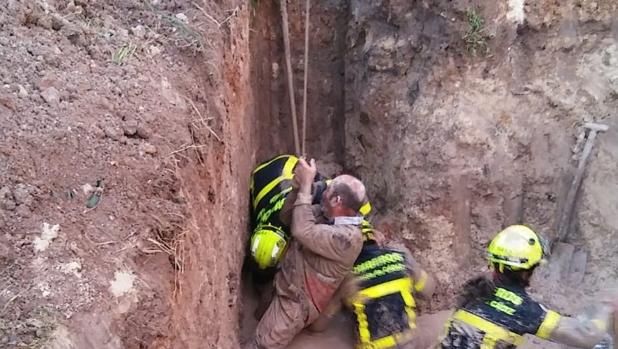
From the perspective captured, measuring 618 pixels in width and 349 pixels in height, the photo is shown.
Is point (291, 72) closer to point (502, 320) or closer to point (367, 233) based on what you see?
point (367, 233)

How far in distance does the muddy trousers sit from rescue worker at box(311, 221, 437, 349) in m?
0.29

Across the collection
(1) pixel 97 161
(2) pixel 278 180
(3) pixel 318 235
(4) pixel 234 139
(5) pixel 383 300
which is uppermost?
(1) pixel 97 161

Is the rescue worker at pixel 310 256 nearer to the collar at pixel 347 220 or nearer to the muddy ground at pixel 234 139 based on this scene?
the collar at pixel 347 220

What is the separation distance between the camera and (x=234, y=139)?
14.8 ft

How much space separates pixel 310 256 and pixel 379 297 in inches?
20.9

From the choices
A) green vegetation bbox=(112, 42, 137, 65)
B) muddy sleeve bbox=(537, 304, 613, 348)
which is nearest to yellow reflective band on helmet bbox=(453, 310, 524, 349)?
muddy sleeve bbox=(537, 304, 613, 348)

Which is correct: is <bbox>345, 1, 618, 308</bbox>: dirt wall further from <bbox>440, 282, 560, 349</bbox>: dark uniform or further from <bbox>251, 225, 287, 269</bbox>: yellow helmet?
<bbox>440, 282, 560, 349</bbox>: dark uniform

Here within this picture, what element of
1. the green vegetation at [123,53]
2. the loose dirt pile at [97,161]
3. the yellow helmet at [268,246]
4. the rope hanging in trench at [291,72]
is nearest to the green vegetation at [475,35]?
the rope hanging in trench at [291,72]

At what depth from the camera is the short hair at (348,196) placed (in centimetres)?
432

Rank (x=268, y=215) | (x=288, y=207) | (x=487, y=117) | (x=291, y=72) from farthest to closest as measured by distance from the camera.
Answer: (x=291, y=72) < (x=487, y=117) < (x=268, y=215) < (x=288, y=207)

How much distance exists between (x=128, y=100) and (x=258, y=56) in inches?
106

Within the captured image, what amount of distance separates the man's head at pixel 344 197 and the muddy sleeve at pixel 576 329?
4.44ft

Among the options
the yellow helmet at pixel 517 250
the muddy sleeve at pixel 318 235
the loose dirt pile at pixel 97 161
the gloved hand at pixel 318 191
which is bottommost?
the muddy sleeve at pixel 318 235

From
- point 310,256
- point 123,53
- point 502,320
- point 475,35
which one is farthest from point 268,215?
point 475,35
